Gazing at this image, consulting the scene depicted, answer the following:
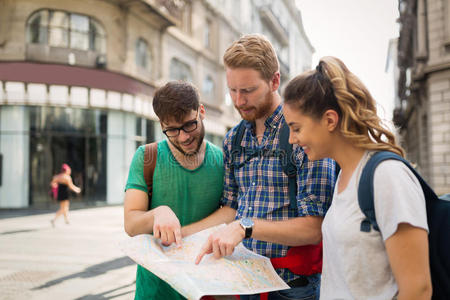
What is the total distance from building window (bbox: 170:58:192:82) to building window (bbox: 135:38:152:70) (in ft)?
6.07

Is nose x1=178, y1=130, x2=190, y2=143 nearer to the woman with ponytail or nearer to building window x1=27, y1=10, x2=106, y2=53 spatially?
the woman with ponytail

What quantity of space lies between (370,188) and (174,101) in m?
1.06

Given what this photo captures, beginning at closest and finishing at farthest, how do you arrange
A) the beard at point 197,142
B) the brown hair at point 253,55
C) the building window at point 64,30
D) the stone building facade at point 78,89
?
the brown hair at point 253,55
the beard at point 197,142
the stone building facade at point 78,89
the building window at point 64,30

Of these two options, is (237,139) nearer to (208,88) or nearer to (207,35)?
(208,88)

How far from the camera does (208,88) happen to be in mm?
24453

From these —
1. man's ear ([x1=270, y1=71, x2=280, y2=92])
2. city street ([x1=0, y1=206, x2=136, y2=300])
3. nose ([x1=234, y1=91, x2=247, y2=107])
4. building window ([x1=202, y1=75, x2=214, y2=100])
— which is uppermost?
building window ([x1=202, y1=75, x2=214, y2=100])

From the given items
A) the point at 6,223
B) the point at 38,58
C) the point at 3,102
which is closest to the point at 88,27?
the point at 38,58

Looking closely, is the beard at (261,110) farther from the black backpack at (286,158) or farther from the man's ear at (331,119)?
the man's ear at (331,119)

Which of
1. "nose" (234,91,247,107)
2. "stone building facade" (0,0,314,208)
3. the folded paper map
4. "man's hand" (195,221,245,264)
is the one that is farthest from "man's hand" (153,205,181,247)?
"stone building facade" (0,0,314,208)

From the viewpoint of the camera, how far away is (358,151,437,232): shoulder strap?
1273 mm

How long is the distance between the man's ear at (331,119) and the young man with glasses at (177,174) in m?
0.77

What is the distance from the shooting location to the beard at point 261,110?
1.95 metres

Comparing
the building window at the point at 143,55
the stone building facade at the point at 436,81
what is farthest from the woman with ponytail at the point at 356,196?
the building window at the point at 143,55

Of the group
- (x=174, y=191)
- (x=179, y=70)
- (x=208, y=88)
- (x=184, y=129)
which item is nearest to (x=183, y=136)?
(x=184, y=129)
